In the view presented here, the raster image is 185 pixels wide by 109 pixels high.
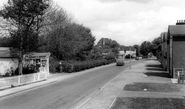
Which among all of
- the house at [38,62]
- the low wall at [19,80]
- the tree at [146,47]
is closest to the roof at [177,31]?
the house at [38,62]

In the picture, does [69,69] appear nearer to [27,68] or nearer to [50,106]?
[27,68]

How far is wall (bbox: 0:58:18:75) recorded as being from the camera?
2512 centimetres

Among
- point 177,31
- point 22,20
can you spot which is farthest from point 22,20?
point 177,31

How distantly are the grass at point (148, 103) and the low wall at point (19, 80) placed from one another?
9.54m

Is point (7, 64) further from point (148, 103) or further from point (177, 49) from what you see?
point (177, 49)

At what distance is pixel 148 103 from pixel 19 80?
1198 centimetres

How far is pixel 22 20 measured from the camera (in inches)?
889

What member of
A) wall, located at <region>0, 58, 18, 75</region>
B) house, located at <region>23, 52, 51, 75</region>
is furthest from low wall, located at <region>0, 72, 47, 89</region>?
wall, located at <region>0, 58, 18, 75</region>

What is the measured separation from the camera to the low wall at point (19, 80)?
57.4ft

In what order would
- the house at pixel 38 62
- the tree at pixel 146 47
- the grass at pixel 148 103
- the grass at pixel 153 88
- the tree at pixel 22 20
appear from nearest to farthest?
the grass at pixel 148 103, the grass at pixel 153 88, the tree at pixel 22 20, the house at pixel 38 62, the tree at pixel 146 47

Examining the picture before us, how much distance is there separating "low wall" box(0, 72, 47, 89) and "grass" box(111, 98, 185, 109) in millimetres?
9539

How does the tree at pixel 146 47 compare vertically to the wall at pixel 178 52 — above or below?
above

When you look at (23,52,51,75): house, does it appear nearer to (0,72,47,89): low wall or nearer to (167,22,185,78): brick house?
(0,72,47,89): low wall

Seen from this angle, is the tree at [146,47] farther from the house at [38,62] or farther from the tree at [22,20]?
the tree at [22,20]
